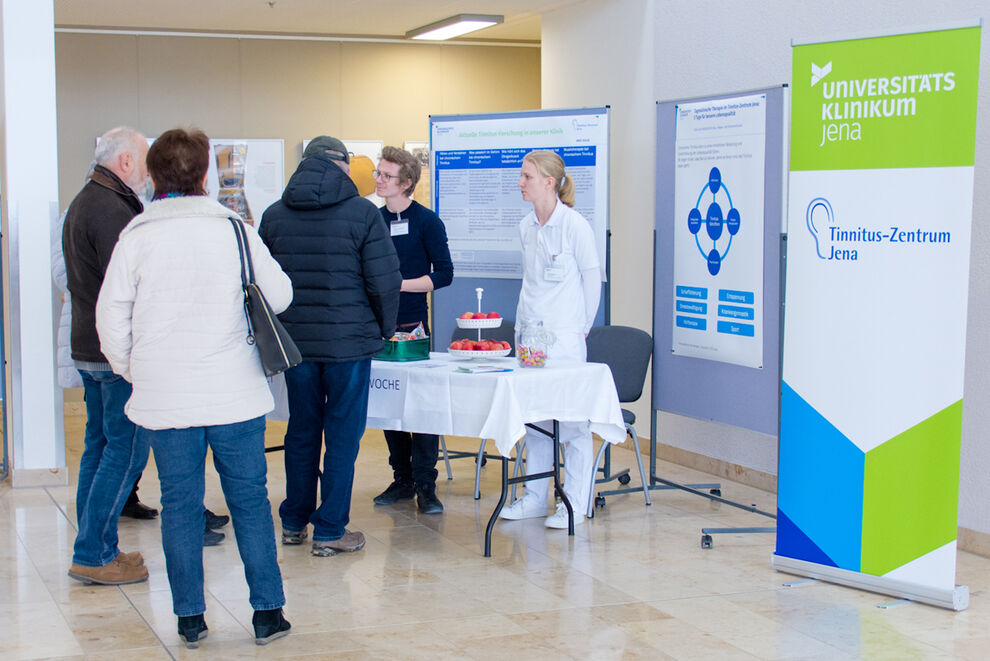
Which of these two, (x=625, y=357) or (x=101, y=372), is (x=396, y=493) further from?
(x=101, y=372)

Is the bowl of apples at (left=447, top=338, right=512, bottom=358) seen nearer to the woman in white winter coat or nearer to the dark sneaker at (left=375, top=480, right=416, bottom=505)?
the dark sneaker at (left=375, top=480, right=416, bottom=505)

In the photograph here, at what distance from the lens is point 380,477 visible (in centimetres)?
637

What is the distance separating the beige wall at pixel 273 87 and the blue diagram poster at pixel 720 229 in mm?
4390

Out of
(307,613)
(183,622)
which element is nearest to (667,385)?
(307,613)

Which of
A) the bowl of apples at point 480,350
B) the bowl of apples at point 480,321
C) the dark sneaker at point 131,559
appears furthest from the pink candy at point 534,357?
the dark sneaker at point 131,559

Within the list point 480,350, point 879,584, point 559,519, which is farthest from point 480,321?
point 879,584

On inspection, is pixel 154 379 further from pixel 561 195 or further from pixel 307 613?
pixel 561 195

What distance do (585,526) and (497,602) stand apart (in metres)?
1.24

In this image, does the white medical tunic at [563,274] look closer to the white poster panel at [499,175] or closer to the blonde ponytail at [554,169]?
the blonde ponytail at [554,169]

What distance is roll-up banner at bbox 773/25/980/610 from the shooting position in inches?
155

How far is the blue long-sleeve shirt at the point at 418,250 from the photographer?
5.57 metres

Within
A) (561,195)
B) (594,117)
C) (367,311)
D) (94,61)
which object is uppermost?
(94,61)

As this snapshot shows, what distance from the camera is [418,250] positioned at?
5.59 metres

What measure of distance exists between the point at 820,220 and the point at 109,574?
3089 mm
